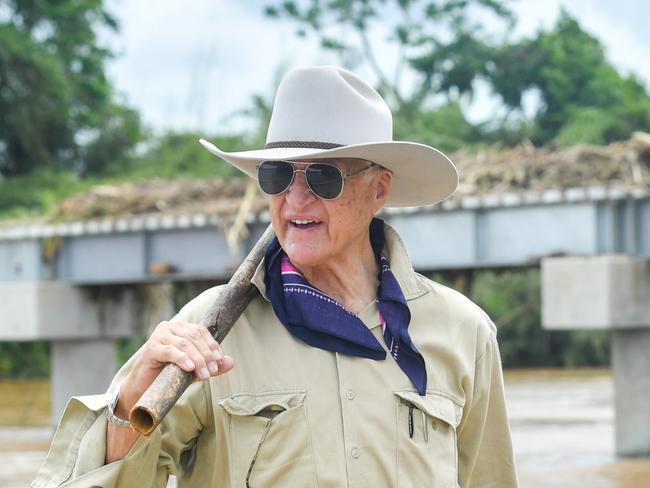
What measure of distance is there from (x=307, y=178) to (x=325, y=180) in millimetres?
47

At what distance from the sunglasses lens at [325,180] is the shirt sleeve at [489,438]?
0.61m

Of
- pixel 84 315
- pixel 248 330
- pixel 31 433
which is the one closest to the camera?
pixel 248 330

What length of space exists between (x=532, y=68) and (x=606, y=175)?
36.4 meters

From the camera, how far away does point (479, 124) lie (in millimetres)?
50875

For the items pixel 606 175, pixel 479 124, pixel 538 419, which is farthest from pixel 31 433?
pixel 479 124

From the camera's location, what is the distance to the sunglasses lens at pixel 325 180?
3102 mm

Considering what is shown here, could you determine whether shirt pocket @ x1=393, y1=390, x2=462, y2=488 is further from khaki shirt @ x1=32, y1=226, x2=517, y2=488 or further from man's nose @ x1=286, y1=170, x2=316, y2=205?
man's nose @ x1=286, y1=170, x2=316, y2=205

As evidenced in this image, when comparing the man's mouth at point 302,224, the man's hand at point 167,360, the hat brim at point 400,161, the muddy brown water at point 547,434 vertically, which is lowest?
the muddy brown water at point 547,434

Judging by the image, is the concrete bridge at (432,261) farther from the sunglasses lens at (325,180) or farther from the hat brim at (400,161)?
the sunglasses lens at (325,180)

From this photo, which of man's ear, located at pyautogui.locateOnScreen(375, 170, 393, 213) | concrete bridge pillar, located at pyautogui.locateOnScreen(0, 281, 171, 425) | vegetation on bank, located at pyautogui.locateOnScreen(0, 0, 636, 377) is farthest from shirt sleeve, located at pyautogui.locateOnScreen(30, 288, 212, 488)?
vegetation on bank, located at pyautogui.locateOnScreen(0, 0, 636, 377)

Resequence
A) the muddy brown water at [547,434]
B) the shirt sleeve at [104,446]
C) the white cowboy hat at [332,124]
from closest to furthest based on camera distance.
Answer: the shirt sleeve at [104,446]
the white cowboy hat at [332,124]
the muddy brown water at [547,434]

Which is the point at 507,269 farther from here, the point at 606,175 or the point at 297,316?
the point at 297,316

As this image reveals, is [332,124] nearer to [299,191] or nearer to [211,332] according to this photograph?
[299,191]

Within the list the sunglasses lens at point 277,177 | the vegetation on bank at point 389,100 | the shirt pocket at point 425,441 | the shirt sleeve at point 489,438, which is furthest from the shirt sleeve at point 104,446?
the vegetation on bank at point 389,100
